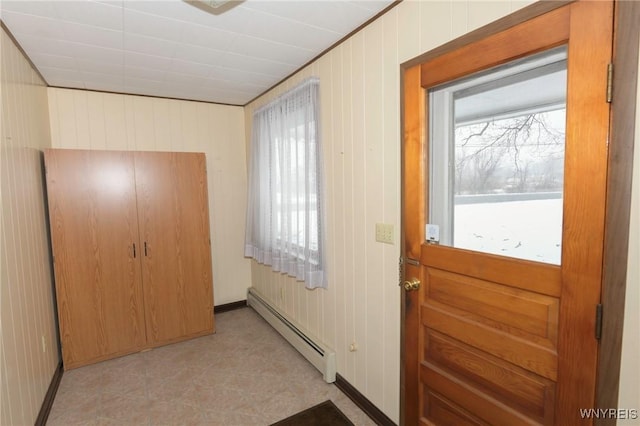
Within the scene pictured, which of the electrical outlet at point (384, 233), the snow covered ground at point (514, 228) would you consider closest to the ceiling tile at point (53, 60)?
the electrical outlet at point (384, 233)

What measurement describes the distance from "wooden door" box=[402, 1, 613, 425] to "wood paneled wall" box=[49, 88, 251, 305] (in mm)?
2690

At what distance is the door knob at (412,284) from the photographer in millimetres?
1725

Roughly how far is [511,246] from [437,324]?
56 centimetres

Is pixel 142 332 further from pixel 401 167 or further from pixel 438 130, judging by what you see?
pixel 438 130

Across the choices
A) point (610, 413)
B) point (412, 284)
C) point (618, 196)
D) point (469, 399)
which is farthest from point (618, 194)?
point (469, 399)

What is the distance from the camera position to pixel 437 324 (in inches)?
64.8

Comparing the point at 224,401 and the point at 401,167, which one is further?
the point at 224,401

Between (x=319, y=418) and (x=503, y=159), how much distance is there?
1.90m

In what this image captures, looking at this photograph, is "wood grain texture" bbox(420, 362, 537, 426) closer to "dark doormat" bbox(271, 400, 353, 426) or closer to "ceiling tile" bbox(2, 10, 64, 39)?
"dark doormat" bbox(271, 400, 353, 426)

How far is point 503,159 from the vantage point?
138 centimetres

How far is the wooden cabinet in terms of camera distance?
8.89ft

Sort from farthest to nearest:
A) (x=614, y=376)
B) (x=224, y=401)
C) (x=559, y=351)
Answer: (x=224, y=401) < (x=559, y=351) < (x=614, y=376)

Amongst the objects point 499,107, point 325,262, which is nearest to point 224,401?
point 325,262

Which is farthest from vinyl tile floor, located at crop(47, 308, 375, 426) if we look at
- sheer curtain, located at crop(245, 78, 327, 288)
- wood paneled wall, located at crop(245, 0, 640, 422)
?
sheer curtain, located at crop(245, 78, 327, 288)
